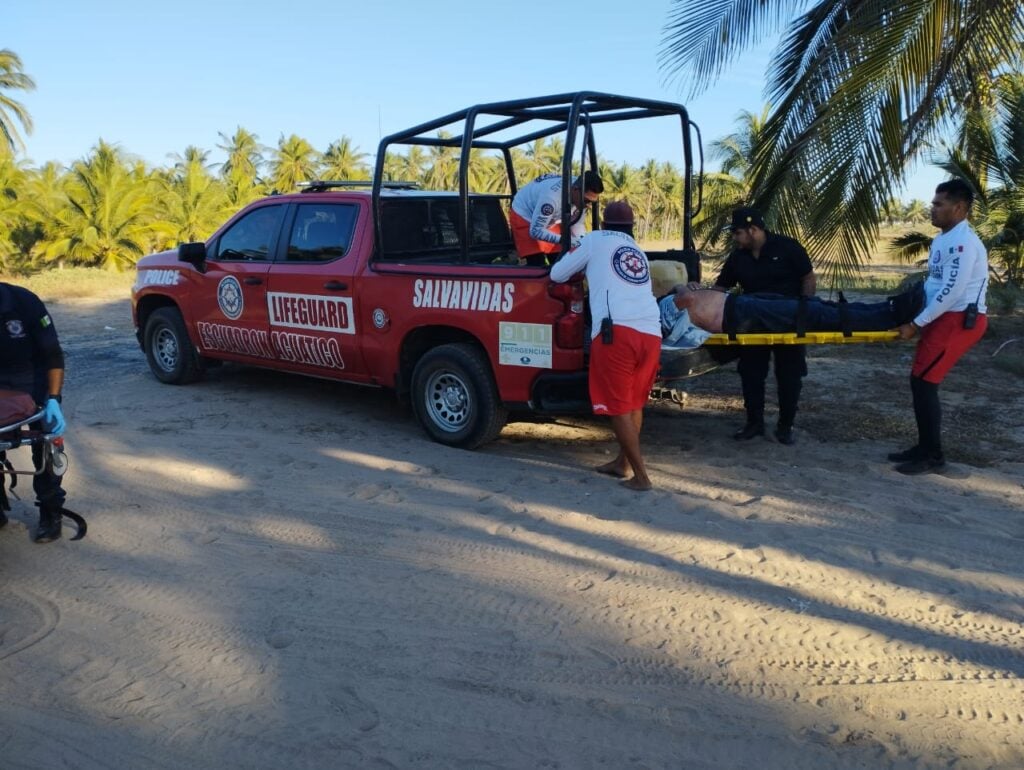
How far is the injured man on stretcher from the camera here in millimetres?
5617

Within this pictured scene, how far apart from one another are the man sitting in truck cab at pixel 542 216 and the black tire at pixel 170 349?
11.7 feet

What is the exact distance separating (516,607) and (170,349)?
580 centimetres

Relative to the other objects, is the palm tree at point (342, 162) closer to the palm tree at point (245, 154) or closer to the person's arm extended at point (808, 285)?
the palm tree at point (245, 154)

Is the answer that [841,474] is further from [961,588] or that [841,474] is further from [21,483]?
[21,483]

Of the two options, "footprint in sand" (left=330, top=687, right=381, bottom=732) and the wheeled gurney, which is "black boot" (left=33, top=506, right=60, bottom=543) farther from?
"footprint in sand" (left=330, top=687, right=381, bottom=732)

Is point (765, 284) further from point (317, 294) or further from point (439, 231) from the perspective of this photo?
point (317, 294)

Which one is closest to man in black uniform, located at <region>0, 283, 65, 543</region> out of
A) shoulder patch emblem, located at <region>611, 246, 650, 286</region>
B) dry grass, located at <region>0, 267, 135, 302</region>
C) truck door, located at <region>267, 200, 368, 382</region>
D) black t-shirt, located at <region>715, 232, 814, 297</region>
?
truck door, located at <region>267, 200, 368, 382</region>

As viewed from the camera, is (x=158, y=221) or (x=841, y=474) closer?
(x=841, y=474)

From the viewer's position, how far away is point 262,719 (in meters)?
3.09

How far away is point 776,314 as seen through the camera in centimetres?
571

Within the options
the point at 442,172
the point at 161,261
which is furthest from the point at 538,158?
the point at 161,261

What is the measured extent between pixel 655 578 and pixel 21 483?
4.24 metres

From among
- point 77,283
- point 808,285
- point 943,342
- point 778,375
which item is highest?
point 808,285

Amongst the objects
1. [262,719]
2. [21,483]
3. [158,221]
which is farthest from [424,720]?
[158,221]
